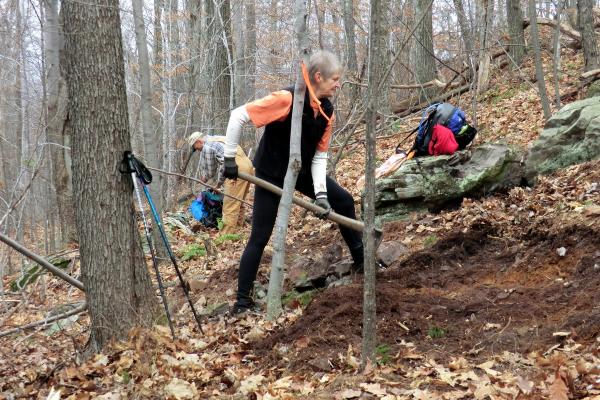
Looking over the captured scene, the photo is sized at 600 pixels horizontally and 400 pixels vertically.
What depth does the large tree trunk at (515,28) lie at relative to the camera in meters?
13.2

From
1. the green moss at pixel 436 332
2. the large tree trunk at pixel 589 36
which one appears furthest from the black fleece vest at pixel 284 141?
the large tree trunk at pixel 589 36

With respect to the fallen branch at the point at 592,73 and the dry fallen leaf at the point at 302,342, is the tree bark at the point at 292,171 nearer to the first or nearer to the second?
the dry fallen leaf at the point at 302,342

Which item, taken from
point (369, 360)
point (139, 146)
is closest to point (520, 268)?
point (369, 360)

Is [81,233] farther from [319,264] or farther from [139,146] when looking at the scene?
[139,146]

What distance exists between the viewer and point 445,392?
122 inches

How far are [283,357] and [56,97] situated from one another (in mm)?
6149

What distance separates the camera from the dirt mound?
12.4ft

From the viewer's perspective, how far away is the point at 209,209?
10516 mm

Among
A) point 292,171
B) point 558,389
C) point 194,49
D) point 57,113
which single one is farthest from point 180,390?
point 194,49

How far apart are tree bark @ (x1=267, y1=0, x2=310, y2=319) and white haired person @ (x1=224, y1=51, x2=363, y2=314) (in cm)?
10

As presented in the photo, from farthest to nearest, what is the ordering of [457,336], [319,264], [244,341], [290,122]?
[319,264] → [290,122] → [244,341] → [457,336]

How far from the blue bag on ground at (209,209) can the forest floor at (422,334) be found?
3.77 meters

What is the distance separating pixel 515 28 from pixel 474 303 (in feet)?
35.6

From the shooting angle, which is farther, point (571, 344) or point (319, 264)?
point (319, 264)
